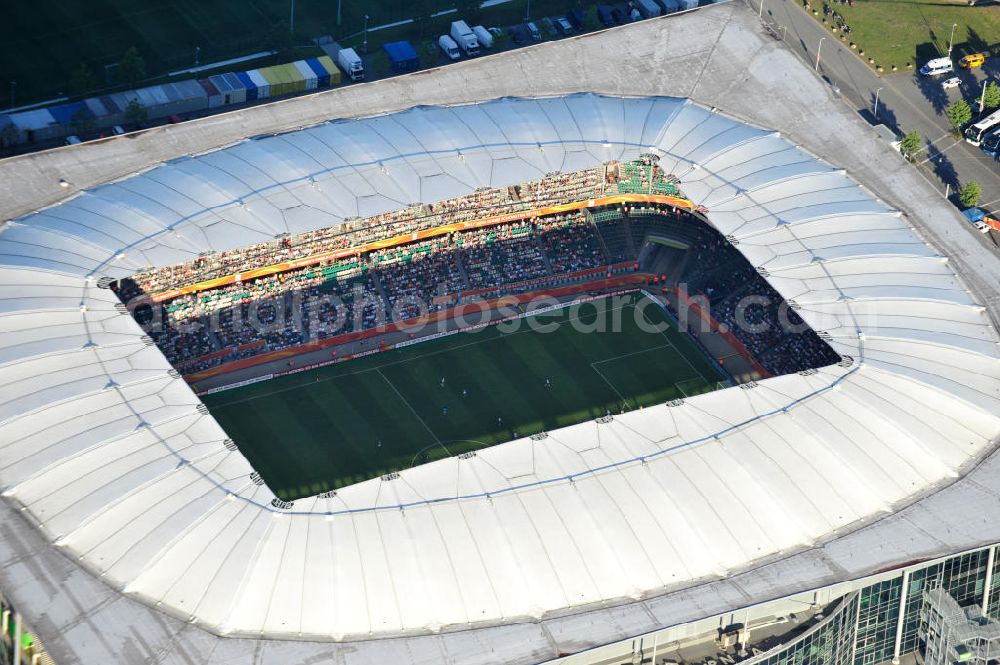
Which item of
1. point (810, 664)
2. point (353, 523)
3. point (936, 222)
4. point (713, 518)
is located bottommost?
point (810, 664)

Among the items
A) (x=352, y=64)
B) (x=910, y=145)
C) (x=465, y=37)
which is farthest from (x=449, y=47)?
(x=910, y=145)

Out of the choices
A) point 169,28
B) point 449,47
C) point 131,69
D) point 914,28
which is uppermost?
point 169,28

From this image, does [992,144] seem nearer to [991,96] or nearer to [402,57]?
[991,96]

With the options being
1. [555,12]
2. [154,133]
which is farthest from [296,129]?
[555,12]

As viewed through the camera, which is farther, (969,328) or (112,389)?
(969,328)

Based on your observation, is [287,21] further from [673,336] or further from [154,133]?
[673,336]

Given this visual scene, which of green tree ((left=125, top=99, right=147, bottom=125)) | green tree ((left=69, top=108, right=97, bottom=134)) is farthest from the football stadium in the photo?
green tree ((left=69, top=108, right=97, bottom=134))

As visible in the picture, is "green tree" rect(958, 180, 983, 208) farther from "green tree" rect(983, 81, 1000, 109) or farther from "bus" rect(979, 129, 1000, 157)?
"green tree" rect(983, 81, 1000, 109)

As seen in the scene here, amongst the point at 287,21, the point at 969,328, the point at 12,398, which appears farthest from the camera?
the point at 287,21
